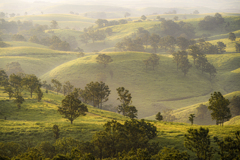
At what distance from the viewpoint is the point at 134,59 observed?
142 metres

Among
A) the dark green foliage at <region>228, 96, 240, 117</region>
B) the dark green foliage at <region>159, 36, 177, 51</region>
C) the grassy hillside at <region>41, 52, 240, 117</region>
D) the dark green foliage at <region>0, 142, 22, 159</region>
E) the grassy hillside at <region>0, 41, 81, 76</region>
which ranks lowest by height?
the dark green foliage at <region>0, 142, 22, 159</region>

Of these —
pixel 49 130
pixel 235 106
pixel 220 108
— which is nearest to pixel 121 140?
pixel 49 130

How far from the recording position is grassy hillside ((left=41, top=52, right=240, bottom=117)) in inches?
4003

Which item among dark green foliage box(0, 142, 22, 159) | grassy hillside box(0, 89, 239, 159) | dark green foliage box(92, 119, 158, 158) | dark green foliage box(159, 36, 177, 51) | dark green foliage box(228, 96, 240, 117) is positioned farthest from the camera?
dark green foliage box(159, 36, 177, 51)

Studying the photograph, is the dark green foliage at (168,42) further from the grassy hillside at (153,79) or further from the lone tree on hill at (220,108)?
the lone tree on hill at (220,108)

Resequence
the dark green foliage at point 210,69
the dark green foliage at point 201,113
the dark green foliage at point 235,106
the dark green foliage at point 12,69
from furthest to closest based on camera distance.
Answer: the dark green foliage at point 210,69, the dark green foliage at point 12,69, the dark green foliage at point 201,113, the dark green foliage at point 235,106

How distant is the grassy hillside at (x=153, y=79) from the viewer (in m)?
102

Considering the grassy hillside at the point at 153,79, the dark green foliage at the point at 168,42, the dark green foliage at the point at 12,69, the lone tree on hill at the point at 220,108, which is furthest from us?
the dark green foliage at the point at 168,42

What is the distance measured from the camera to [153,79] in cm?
12200

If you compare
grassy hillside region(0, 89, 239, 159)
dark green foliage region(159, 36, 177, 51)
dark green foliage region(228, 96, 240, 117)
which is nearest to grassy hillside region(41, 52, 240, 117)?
dark green foliage region(228, 96, 240, 117)

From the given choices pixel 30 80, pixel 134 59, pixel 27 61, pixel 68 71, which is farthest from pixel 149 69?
pixel 27 61

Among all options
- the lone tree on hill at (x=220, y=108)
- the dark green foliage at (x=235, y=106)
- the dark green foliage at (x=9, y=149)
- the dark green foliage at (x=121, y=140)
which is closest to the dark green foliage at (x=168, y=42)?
the dark green foliage at (x=235, y=106)

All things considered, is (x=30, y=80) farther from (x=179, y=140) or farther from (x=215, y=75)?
(x=215, y=75)

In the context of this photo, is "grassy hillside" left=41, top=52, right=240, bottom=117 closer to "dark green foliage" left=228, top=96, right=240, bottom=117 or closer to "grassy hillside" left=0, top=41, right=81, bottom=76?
"grassy hillside" left=0, top=41, right=81, bottom=76
